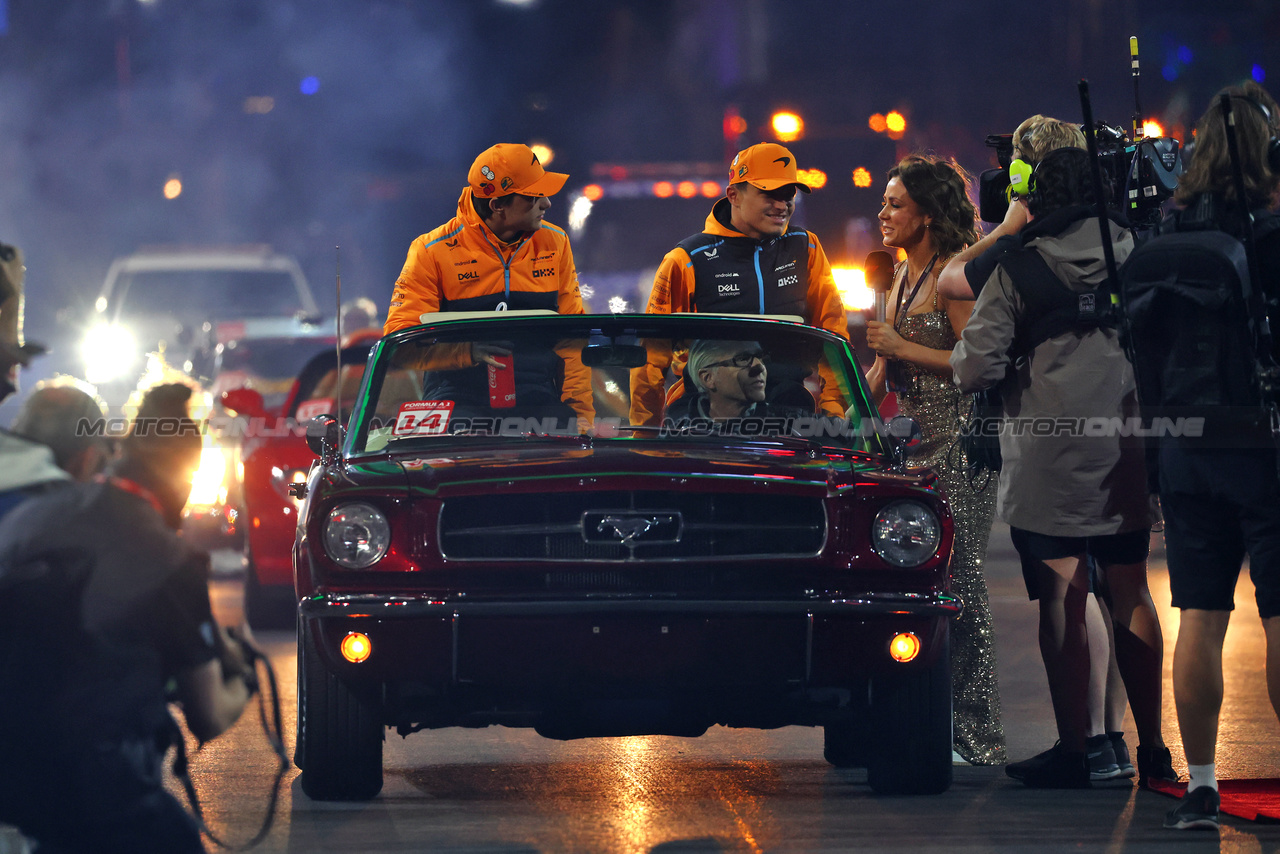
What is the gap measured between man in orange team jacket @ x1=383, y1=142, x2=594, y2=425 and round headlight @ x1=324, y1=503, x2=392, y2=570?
6.65ft

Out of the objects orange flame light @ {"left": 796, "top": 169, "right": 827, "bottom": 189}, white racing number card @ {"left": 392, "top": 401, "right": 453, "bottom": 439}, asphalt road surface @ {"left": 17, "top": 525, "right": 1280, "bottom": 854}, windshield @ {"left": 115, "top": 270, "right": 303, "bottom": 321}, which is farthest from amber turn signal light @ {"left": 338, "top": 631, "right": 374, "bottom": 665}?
windshield @ {"left": 115, "top": 270, "right": 303, "bottom": 321}

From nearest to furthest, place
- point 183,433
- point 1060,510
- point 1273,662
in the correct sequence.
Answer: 1. point 183,433
2. point 1273,662
3. point 1060,510

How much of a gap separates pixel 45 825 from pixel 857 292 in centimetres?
1680

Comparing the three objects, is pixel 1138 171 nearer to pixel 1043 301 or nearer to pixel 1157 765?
pixel 1043 301

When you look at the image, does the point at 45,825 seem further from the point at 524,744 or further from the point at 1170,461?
the point at 524,744

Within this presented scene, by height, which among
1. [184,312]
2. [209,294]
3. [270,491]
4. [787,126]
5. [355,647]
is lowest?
[355,647]

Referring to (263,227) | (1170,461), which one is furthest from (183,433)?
(263,227)

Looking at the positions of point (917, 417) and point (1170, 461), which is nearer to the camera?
point (1170, 461)

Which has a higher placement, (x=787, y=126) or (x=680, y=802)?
(x=787, y=126)

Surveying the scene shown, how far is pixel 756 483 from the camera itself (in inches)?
209

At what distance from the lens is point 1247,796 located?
5609 millimetres

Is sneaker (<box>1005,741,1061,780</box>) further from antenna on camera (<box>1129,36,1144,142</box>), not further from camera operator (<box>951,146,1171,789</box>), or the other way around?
antenna on camera (<box>1129,36,1144,142</box>)

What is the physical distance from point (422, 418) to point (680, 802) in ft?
4.79

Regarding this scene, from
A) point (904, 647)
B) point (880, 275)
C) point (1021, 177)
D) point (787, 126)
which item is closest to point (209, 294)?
point (787, 126)
